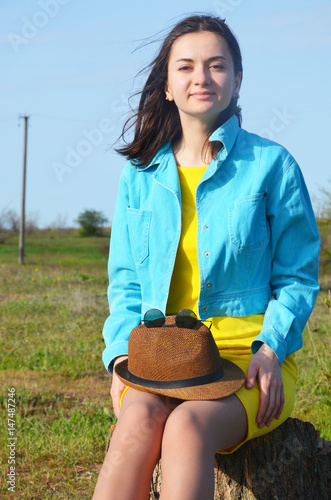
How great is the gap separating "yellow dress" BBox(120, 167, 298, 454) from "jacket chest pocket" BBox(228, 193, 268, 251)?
0.59ft

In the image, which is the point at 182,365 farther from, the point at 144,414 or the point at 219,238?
the point at 219,238

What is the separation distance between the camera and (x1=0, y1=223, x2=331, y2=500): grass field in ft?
11.6

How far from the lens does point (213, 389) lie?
2070mm

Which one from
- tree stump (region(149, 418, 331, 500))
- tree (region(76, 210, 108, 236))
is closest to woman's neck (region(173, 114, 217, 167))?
tree stump (region(149, 418, 331, 500))

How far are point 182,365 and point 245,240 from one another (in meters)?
0.62

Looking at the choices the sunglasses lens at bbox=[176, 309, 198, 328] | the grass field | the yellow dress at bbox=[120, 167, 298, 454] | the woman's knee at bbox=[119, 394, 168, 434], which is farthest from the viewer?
the grass field

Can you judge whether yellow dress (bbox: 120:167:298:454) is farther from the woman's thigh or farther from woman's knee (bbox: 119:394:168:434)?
woman's knee (bbox: 119:394:168:434)

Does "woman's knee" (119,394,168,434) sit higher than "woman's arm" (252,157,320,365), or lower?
lower

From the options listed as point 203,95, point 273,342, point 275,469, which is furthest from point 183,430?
point 203,95

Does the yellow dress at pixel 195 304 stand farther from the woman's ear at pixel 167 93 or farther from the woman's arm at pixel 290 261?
the woman's ear at pixel 167 93

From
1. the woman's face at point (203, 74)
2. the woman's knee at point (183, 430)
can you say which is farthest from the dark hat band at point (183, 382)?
the woman's face at point (203, 74)

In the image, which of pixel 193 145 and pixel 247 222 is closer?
pixel 247 222

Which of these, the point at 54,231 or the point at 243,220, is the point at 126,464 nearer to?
the point at 243,220

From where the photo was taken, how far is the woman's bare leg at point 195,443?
5.96 ft
